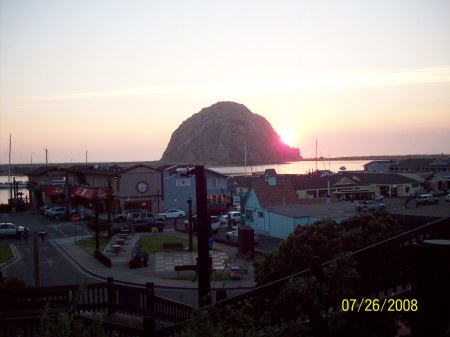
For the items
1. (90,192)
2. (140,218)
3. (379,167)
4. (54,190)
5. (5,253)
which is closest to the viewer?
(5,253)

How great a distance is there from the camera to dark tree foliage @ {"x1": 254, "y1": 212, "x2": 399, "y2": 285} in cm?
1581

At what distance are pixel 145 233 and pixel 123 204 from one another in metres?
14.2

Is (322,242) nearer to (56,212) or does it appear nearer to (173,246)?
(173,246)

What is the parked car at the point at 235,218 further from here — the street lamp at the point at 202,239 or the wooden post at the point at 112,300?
the street lamp at the point at 202,239

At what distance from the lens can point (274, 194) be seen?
4378 centimetres

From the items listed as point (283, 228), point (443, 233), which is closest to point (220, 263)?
point (283, 228)

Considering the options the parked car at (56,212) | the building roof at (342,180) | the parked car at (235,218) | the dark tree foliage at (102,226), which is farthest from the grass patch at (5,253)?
the building roof at (342,180)

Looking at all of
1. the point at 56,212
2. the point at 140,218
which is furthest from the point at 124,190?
the point at 140,218

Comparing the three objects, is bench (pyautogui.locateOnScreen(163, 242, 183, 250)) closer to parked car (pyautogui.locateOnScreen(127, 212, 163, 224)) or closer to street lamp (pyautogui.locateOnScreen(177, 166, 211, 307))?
parked car (pyautogui.locateOnScreen(127, 212, 163, 224))

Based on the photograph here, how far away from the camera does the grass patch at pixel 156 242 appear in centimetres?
3292

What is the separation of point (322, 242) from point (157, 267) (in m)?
13.1

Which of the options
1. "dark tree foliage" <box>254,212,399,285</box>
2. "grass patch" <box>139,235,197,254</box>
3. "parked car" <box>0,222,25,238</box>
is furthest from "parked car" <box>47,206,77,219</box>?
"dark tree foliage" <box>254,212,399,285</box>

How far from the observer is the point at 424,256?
5.48m

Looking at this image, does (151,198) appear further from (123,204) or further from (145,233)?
(145,233)
